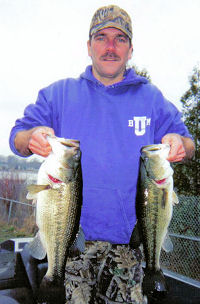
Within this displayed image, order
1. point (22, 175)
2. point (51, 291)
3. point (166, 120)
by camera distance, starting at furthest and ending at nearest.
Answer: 1. point (22, 175)
2. point (166, 120)
3. point (51, 291)

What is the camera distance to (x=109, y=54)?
3.22 meters

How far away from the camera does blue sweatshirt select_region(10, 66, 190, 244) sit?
291cm

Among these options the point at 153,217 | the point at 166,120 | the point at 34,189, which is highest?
the point at 166,120

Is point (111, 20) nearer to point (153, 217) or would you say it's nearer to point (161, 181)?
point (161, 181)

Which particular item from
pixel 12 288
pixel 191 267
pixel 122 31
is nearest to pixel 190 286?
pixel 12 288

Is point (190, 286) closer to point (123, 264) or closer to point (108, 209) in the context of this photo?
point (123, 264)

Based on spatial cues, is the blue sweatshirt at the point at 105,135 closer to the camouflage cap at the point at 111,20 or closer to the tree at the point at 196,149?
the camouflage cap at the point at 111,20

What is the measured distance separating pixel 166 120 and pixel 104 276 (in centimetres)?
158

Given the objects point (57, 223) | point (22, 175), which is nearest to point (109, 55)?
point (57, 223)

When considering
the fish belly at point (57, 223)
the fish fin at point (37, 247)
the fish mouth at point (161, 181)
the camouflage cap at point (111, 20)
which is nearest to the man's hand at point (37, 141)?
the fish belly at point (57, 223)

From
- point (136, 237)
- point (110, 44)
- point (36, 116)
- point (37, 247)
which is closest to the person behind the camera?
point (37, 247)

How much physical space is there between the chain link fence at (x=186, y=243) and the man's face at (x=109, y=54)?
18.0ft

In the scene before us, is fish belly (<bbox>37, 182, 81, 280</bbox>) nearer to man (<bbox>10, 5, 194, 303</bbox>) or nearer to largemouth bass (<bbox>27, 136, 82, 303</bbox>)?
largemouth bass (<bbox>27, 136, 82, 303</bbox>)

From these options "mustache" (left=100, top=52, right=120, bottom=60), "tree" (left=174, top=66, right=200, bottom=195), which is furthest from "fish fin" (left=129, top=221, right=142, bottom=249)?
"tree" (left=174, top=66, right=200, bottom=195)
